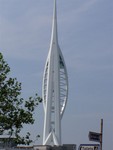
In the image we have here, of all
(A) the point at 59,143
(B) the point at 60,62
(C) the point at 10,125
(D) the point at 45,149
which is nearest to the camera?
(C) the point at 10,125

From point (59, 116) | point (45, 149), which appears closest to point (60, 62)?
point (59, 116)

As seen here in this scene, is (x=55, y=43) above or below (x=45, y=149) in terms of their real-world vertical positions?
above

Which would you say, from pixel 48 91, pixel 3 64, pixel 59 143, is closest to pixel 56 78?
pixel 48 91

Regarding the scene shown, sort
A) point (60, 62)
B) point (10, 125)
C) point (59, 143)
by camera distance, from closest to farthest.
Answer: point (10, 125)
point (59, 143)
point (60, 62)

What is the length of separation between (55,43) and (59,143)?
24.3 m

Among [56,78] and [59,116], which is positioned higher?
[56,78]

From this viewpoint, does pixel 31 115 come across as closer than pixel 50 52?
Yes

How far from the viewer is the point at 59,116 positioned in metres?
106

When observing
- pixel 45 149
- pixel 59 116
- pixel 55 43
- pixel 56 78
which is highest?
pixel 55 43

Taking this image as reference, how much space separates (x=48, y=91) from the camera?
Result: 346ft

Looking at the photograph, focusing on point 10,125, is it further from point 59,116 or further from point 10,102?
point 59,116

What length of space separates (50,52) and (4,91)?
8399cm

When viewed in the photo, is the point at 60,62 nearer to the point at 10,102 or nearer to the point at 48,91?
the point at 48,91

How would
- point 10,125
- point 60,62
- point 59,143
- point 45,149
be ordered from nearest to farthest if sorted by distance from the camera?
point 10,125, point 45,149, point 59,143, point 60,62
